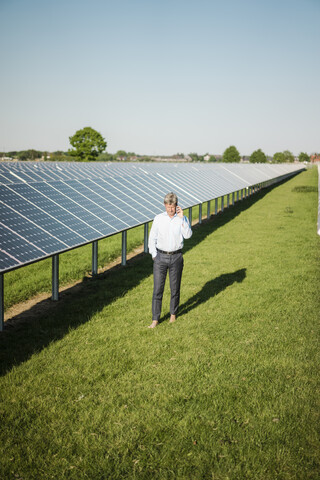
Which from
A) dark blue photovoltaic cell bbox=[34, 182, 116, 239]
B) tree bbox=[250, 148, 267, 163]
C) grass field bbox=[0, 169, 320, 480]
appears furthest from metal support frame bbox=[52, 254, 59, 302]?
tree bbox=[250, 148, 267, 163]

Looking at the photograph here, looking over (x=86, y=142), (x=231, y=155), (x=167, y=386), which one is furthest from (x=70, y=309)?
(x=231, y=155)

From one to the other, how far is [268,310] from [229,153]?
188824 millimetres

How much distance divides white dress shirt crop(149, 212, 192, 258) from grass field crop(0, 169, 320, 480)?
165 cm

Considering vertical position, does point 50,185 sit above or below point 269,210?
above

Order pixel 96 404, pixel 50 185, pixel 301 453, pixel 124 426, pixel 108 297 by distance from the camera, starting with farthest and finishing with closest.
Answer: pixel 50 185 → pixel 108 297 → pixel 96 404 → pixel 124 426 → pixel 301 453

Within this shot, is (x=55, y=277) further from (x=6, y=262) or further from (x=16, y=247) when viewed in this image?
(x=6, y=262)

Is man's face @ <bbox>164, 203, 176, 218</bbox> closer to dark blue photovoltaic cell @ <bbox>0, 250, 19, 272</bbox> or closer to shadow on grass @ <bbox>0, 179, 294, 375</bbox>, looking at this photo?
shadow on grass @ <bbox>0, 179, 294, 375</bbox>

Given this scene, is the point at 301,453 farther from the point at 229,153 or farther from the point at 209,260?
the point at 229,153

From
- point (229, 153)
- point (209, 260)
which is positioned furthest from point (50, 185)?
point (229, 153)

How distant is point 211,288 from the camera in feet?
35.2

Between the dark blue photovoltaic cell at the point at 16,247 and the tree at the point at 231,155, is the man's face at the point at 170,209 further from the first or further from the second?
the tree at the point at 231,155

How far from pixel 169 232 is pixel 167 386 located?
277 cm

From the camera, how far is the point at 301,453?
4762 millimetres

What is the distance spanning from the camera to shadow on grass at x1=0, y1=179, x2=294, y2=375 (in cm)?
737
